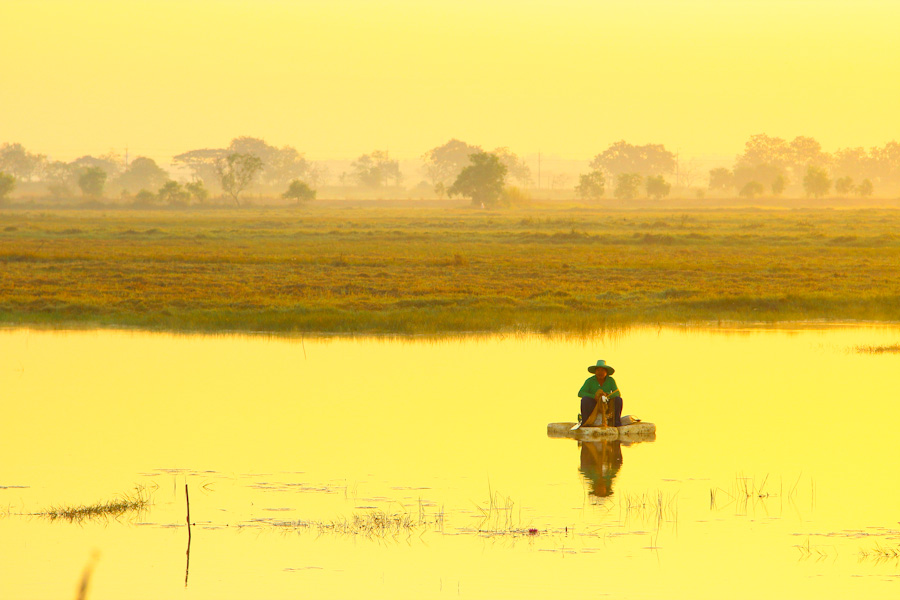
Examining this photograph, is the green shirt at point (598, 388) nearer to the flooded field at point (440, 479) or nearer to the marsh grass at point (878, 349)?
the flooded field at point (440, 479)

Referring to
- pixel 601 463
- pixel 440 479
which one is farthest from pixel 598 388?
pixel 440 479

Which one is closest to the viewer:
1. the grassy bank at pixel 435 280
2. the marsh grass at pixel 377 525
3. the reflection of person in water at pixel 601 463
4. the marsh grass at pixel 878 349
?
the marsh grass at pixel 377 525

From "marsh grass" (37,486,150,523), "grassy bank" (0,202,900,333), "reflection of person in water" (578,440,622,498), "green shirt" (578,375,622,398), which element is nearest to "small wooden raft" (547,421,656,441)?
"reflection of person in water" (578,440,622,498)

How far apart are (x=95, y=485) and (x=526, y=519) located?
15.1 feet

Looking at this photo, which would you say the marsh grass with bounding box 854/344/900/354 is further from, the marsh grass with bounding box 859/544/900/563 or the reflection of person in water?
the marsh grass with bounding box 859/544/900/563

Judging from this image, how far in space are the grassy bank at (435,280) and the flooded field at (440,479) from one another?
5.54m

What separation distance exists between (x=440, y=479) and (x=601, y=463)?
218 cm

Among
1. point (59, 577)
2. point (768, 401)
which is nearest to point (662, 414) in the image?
point (768, 401)

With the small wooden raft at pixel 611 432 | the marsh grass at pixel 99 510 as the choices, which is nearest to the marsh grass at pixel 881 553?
the small wooden raft at pixel 611 432

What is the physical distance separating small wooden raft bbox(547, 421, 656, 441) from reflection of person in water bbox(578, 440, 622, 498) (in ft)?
0.34

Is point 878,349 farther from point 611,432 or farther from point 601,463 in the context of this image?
point 601,463

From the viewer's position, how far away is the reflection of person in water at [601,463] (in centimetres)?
1263

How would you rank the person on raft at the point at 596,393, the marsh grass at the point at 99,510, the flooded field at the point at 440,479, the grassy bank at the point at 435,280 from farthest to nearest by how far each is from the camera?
the grassy bank at the point at 435,280, the person on raft at the point at 596,393, the marsh grass at the point at 99,510, the flooded field at the point at 440,479

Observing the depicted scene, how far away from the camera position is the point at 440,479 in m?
12.8
